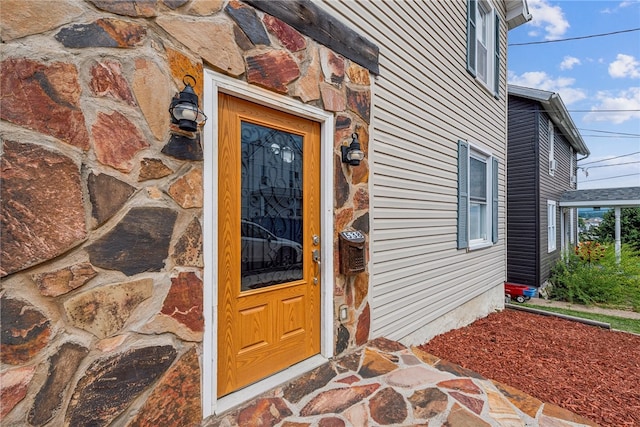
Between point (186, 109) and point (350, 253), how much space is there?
1.69 metres

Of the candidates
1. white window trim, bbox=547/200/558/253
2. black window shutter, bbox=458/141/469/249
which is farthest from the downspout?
black window shutter, bbox=458/141/469/249

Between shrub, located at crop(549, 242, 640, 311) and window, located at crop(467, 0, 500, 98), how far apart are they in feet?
18.7

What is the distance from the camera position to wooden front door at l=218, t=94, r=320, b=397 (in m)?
2.04

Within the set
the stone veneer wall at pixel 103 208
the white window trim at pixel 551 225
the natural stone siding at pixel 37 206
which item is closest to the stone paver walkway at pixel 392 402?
the stone veneer wall at pixel 103 208

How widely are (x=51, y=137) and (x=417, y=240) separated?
3590mm

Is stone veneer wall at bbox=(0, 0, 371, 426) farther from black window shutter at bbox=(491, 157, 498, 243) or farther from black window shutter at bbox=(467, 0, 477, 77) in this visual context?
black window shutter at bbox=(491, 157, 498, 243)

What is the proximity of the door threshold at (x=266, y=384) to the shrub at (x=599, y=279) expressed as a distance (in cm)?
843

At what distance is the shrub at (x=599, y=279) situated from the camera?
24.6 feet

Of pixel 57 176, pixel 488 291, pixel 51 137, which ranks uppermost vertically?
pixel 51 137

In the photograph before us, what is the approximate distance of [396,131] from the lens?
3527mm

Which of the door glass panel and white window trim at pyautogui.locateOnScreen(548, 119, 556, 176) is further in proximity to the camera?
white window trim at pyautogui.locateOnScreen(548, 119, 556, 176)

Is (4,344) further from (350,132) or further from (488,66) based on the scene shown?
(488,66)

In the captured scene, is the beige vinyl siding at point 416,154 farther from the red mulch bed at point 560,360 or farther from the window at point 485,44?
the red mulch bed at point 560,360

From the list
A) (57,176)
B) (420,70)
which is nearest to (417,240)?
(420,70)
